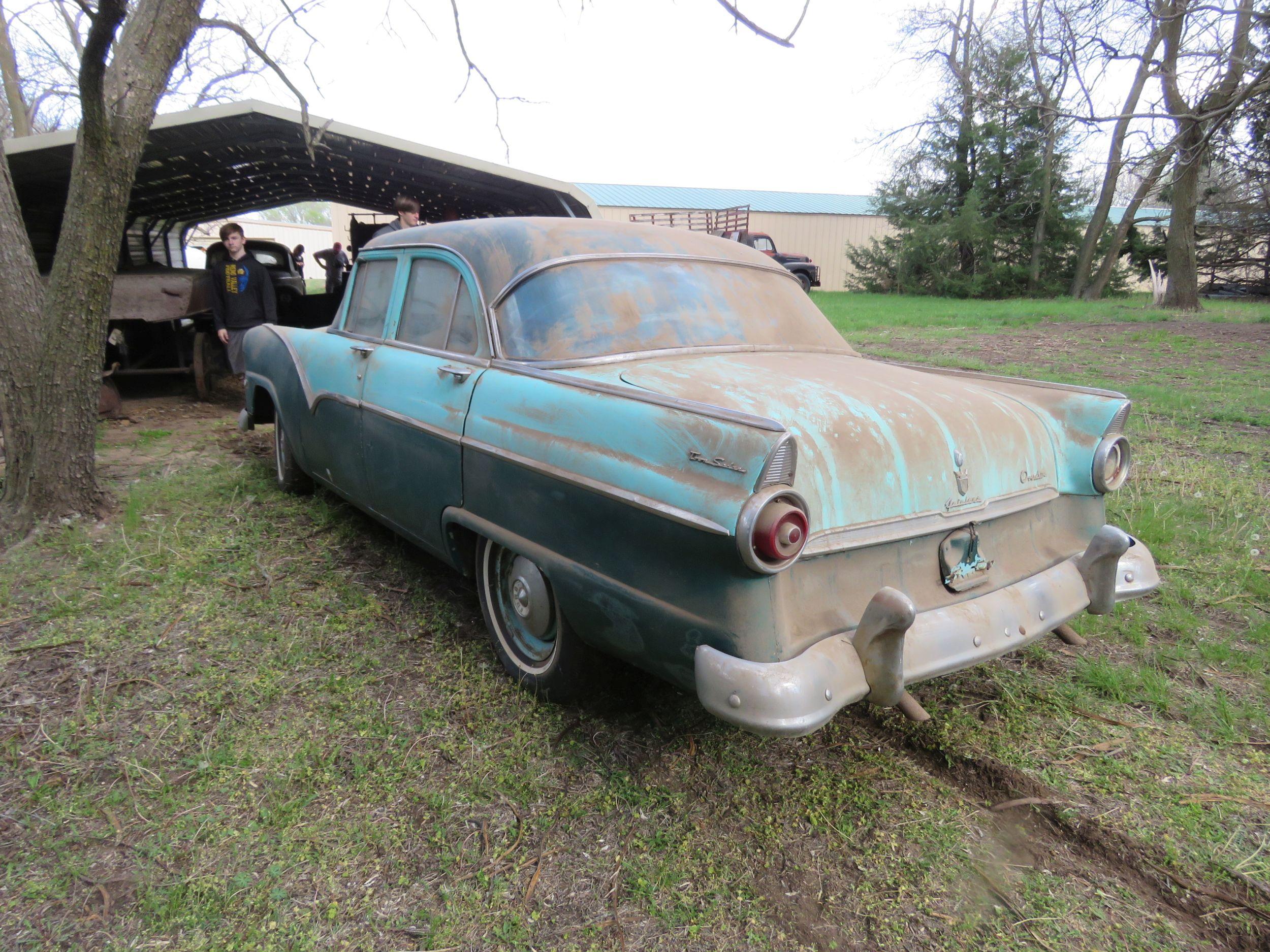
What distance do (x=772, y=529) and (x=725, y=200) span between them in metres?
39.0

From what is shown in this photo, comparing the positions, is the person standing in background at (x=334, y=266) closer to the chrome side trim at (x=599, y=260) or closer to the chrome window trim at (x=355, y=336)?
the chrome window trim at (x=355, y=336)

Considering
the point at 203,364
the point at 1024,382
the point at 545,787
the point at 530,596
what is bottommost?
the point at 545,787

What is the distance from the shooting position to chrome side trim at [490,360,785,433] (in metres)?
1.97

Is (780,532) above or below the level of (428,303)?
below

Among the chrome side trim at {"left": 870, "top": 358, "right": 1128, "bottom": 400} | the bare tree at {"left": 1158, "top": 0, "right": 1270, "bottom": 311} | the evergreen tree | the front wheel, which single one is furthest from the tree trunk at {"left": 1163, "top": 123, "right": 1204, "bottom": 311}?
the front wheel

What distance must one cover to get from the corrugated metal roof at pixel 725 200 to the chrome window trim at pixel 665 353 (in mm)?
30890

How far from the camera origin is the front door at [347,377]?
3.79 meters

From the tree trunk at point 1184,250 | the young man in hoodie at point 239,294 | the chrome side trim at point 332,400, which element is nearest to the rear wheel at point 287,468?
the chrome side trim at point 332,400

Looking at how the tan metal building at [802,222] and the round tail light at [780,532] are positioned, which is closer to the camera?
the round tail light at [780,532]

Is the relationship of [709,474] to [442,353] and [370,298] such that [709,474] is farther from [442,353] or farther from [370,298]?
[370,298]

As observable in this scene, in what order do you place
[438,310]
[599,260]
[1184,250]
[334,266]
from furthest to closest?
[1184,250]
[334,266]
[438,310]
[599,260]

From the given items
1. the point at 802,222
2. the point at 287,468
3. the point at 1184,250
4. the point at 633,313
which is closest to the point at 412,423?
the point at 633,313

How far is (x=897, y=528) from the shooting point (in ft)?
7.56

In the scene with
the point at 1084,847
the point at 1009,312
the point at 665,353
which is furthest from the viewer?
the point at 1009,312
